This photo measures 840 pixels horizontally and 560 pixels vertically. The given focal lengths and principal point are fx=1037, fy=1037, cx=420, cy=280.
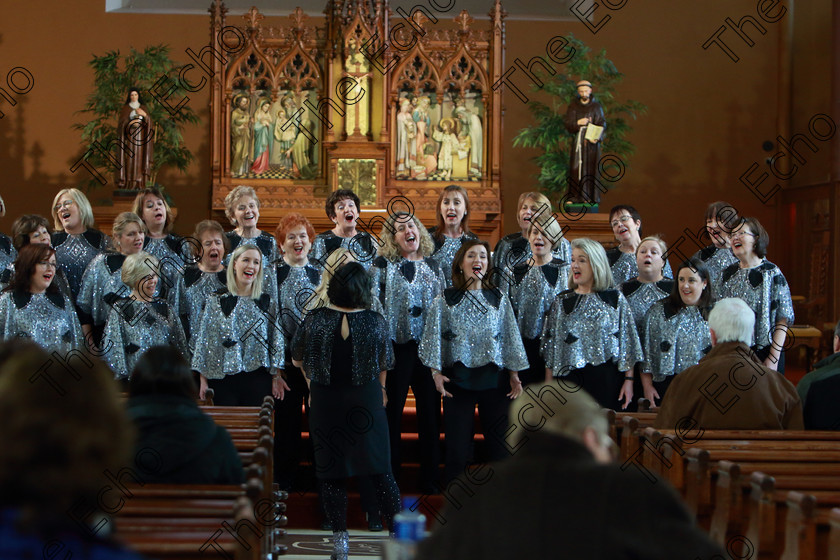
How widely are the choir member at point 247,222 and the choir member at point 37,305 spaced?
1.17 metres

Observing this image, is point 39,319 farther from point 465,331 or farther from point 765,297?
point 765,297

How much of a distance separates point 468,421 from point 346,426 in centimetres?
91

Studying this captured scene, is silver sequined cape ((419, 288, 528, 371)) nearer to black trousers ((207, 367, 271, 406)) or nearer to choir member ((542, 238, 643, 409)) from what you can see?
choir member ((542, 238, 643, 409))

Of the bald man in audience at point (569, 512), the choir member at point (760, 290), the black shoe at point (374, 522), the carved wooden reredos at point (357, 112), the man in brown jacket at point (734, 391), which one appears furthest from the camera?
the carved wooden reredos at point (357, 112)

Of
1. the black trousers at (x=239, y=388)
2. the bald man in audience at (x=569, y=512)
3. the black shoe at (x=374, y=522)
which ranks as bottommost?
the black shoe at (x=374, y=522)

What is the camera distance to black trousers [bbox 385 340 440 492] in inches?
234

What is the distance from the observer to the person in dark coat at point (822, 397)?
15.0 feet

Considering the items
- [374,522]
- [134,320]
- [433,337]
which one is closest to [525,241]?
[433,337]

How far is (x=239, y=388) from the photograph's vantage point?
5793 mm

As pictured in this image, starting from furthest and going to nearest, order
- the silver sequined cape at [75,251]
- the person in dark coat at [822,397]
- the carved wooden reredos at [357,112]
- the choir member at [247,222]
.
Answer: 1. the carved wooden reredos at [357,112]
2. the choir member at [247,222]
3. the silver sequined cape at [75,251]
4. the person in dark coat at [822,397]

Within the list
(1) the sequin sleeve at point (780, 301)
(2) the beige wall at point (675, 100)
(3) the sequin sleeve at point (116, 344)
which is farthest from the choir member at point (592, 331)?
(2) the beige wall at point (675, 100)

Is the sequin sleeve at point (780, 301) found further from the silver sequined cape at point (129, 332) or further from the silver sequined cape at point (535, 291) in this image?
the silver sequined cape at point (129, 332)

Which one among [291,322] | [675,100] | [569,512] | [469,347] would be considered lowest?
[569,512]

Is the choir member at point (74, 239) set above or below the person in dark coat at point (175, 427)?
above
